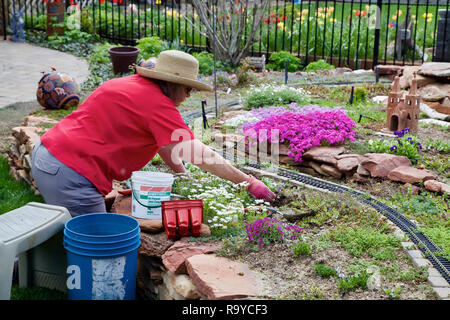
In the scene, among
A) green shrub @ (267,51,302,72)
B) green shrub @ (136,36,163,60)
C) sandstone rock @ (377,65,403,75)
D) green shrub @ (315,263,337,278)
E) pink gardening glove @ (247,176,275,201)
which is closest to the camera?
green shrub @ (315,263,337,278)

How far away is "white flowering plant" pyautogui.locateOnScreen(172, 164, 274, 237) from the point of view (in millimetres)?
3865

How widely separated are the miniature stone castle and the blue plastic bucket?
3.85m

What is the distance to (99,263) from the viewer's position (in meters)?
3.23

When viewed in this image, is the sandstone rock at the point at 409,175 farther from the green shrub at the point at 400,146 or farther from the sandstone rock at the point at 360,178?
the green shrub at the point at 400,146

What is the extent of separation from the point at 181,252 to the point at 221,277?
39 centimetres

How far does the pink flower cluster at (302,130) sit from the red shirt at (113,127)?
213cm

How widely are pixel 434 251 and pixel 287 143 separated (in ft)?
7.50

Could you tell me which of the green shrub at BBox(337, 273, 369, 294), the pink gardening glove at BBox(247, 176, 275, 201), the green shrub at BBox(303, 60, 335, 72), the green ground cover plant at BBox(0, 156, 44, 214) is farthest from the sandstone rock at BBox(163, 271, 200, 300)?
the green shrub at BBox(303, 60, 335, 72)

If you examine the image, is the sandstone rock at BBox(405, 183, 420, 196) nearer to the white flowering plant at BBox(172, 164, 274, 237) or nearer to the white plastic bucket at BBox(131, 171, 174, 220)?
the white flowering plant at BBox(172, 164, 274, 237)

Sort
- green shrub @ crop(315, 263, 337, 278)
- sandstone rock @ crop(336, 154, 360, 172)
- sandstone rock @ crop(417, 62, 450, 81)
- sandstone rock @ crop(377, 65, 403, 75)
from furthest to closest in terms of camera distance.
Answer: sandstone rock @ crop(377, 65, 403, 75) → sandstone rock @ crop(417, 62, 450, 81) → sandstone rock @ crop(336, 154, 360, 172) → green shrub @ crop(315, 263, 337, 278)

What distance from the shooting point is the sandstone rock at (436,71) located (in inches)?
326

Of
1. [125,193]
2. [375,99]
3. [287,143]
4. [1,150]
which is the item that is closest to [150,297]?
[125,193]

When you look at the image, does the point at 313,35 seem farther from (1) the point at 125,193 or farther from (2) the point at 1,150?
(1) the point at 125,193

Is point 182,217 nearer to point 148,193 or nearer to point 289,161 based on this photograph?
point 148,193
